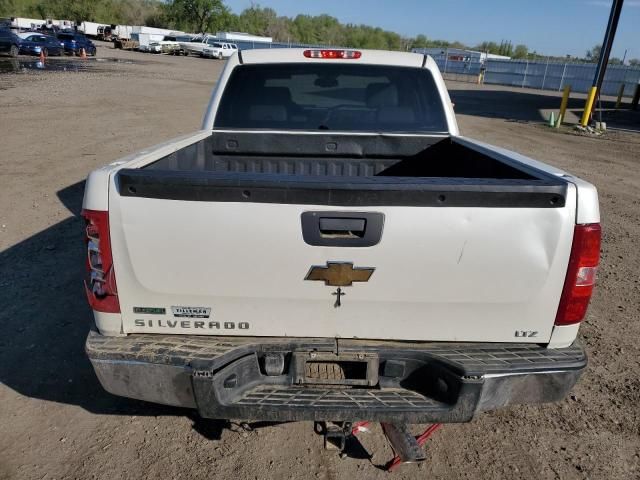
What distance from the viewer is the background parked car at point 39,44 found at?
34.3 meters

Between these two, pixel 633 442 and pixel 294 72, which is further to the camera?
pixel 294 72

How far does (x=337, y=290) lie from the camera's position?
2209mm

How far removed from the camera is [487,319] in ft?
7.50

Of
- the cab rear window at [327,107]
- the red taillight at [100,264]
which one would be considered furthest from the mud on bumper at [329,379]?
the cab rear window at [327,107]

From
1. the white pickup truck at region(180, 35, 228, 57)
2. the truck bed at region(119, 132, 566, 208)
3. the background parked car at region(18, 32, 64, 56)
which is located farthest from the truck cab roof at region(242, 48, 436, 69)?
the white pickup truck at region(180, 35, 228, 57)

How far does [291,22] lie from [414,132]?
118m

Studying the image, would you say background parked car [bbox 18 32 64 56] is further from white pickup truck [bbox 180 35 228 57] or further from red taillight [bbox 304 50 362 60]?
red taillight [bbox 304 50 362 60]

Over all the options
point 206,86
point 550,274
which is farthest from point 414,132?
point 206,86

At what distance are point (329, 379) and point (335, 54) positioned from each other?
9.18 ft

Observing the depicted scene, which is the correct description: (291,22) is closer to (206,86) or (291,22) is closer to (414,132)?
(206,86)

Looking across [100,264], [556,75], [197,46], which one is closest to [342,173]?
[100,264]

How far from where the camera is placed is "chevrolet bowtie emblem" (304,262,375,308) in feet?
7.07

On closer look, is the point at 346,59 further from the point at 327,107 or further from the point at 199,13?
the point at 199,13

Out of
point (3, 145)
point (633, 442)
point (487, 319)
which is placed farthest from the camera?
point (3, 145)
